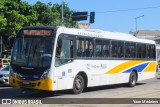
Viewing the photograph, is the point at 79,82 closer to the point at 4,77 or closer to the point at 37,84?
the point at 37,84

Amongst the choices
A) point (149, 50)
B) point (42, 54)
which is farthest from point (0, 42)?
point (42, 54)

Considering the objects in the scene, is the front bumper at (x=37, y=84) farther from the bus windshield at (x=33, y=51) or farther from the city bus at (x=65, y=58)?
the bus windshield at (x=33, y=51)

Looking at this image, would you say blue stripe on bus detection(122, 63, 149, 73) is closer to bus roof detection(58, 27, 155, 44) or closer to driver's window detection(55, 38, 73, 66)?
bus roof detection(58, 27, 155, 44)

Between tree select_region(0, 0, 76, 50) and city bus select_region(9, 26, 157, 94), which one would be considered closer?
city bus select_region(9, 26, 157, 94)

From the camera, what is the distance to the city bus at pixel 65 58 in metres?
15.1

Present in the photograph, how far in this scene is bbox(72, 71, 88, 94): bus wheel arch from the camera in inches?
654

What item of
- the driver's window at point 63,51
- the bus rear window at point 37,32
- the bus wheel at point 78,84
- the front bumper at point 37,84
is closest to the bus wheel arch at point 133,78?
the bus wheel at point 78,84

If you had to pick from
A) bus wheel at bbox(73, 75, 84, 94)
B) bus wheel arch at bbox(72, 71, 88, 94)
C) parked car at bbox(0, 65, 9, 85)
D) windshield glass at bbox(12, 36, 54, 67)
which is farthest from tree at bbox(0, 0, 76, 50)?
windshield glass at bbox(12, 36, 54, 67)

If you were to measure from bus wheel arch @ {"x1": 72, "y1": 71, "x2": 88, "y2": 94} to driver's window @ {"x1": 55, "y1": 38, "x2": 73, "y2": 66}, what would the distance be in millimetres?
1099

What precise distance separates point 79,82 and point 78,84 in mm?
118

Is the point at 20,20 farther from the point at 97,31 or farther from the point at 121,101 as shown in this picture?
the point at 121,101

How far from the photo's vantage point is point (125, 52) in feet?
68.7

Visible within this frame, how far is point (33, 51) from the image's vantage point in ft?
50.3

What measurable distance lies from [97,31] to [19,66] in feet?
16.4
